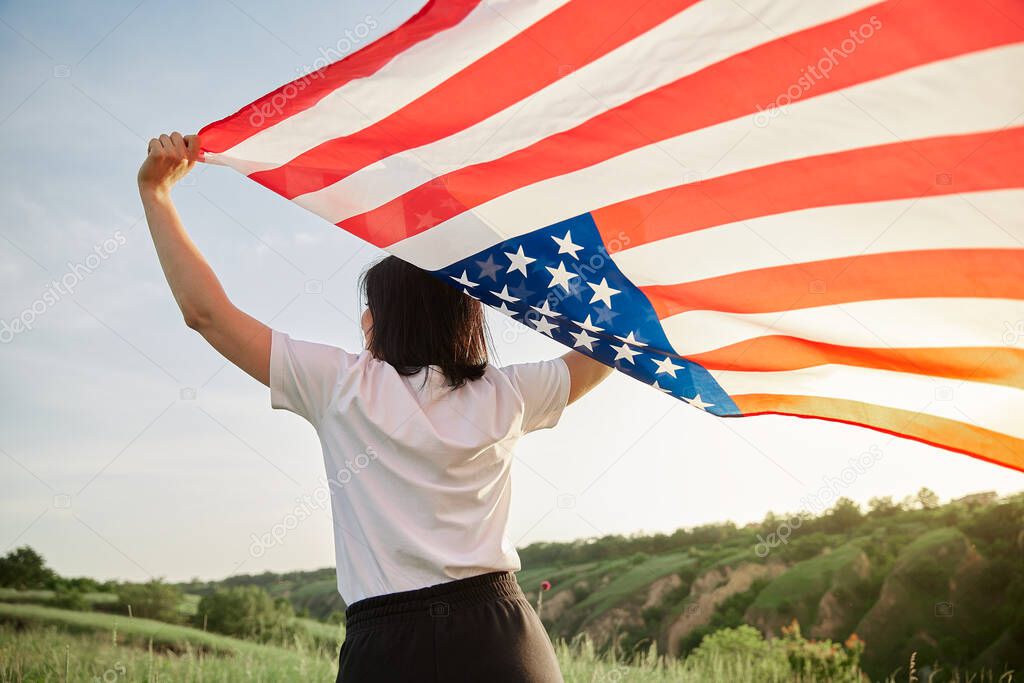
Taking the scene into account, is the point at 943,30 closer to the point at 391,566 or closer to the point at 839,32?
the point at 839,32

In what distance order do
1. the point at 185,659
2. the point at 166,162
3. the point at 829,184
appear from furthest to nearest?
the point at 185,659 → the point at 829,184 → the point at 166,162

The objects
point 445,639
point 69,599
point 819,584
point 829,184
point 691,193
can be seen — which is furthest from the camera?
point 819,584

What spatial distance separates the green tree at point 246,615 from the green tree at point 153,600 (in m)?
0.17

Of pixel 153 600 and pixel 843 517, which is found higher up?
pixel 843 517

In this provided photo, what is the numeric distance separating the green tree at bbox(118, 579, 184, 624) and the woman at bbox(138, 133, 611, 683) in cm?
436

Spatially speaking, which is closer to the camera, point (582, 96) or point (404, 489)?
point (404, 489)

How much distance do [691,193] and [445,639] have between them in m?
1.48

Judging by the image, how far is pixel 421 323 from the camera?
79.5 inches

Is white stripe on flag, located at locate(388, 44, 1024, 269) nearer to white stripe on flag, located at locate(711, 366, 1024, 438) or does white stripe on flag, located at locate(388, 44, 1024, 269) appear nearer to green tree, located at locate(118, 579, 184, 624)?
white stripe on flag, located at locate(711, 366, 1024, 438)

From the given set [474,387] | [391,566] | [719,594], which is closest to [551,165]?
[474,387]

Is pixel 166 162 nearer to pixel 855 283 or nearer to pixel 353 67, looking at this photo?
pixel 353 67

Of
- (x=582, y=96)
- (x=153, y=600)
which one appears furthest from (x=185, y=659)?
(x=582, y=96)

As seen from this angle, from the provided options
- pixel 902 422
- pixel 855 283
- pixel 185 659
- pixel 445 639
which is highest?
pixel 855 283

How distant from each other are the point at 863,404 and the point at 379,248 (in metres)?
1.47
